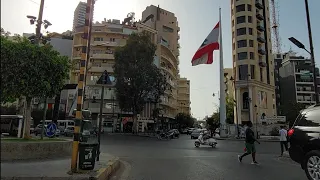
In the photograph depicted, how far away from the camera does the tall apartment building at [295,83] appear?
91.2 m

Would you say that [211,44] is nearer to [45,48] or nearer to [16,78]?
[45,48]

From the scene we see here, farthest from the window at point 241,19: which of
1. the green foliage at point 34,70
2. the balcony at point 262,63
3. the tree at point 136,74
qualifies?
the green foliage at point 34,70

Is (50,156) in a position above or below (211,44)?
below

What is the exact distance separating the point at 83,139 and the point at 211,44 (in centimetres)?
2432

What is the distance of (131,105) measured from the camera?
45.3 metres

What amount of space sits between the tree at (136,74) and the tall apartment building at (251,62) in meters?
22.9

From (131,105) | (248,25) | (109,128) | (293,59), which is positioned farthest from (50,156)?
(293,59)

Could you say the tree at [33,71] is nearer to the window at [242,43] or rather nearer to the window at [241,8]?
the window at [242,43]

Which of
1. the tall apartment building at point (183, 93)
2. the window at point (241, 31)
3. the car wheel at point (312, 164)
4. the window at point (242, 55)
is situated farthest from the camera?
the tall apartment building at point (183, 93)

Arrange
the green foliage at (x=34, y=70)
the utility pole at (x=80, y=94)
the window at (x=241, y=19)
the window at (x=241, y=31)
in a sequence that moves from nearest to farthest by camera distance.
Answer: the utility pole at (x=80, y=94) → the green foliage at (x=34, y=70) → the window at (x=241, y=31) → the window at (x=241, y=19)

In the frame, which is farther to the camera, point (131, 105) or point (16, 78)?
point (131, 105)

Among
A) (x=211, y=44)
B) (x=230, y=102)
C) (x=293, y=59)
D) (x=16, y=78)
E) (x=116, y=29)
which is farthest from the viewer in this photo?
(x=293, y=59)

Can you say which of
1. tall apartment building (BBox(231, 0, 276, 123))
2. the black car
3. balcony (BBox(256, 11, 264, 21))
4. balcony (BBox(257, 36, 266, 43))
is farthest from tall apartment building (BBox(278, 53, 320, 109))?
the black car

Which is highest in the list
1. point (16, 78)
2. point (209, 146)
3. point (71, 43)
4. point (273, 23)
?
point (273, 23)
